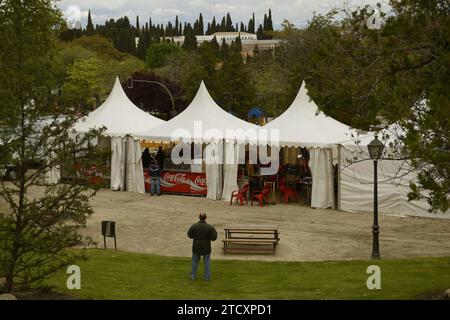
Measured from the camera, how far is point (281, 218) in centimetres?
2442

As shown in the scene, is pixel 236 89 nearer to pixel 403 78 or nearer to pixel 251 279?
pixel 251 279

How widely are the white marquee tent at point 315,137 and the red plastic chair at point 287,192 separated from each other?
1.30 meters

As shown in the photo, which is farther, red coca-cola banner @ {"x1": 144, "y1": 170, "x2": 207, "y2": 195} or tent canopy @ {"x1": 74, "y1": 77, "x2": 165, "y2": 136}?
tent canopy @ {"x1": 74, "y1": 77, "x2": 165, "y2": 136}

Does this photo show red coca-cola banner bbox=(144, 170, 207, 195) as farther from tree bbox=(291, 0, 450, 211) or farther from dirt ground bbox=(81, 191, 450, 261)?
tree bbox=(291, 0, 450, 211)

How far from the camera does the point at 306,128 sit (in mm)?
27672

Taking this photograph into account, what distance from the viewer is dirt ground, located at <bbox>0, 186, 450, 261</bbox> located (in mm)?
19656

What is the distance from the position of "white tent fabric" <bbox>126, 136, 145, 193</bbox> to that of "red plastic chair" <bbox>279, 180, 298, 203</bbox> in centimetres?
572

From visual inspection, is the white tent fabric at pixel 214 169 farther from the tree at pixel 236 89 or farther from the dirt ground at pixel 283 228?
the tree at pixel 236 89

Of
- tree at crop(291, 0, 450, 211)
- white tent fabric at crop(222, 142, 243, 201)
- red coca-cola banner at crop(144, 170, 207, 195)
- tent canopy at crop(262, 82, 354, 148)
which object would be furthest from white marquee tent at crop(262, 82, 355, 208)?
tree at crop(291, 0, 450, 211)

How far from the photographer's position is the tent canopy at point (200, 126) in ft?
94.0

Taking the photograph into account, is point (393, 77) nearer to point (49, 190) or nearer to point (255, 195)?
point (49, 190)

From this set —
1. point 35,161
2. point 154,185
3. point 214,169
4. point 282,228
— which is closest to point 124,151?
point 154,185

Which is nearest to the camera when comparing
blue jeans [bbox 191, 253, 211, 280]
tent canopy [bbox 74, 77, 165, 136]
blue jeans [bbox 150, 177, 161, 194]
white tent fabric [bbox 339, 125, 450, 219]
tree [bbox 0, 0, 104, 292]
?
tree [bbox 0, 0, 104, 292]

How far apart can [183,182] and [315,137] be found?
555cm
